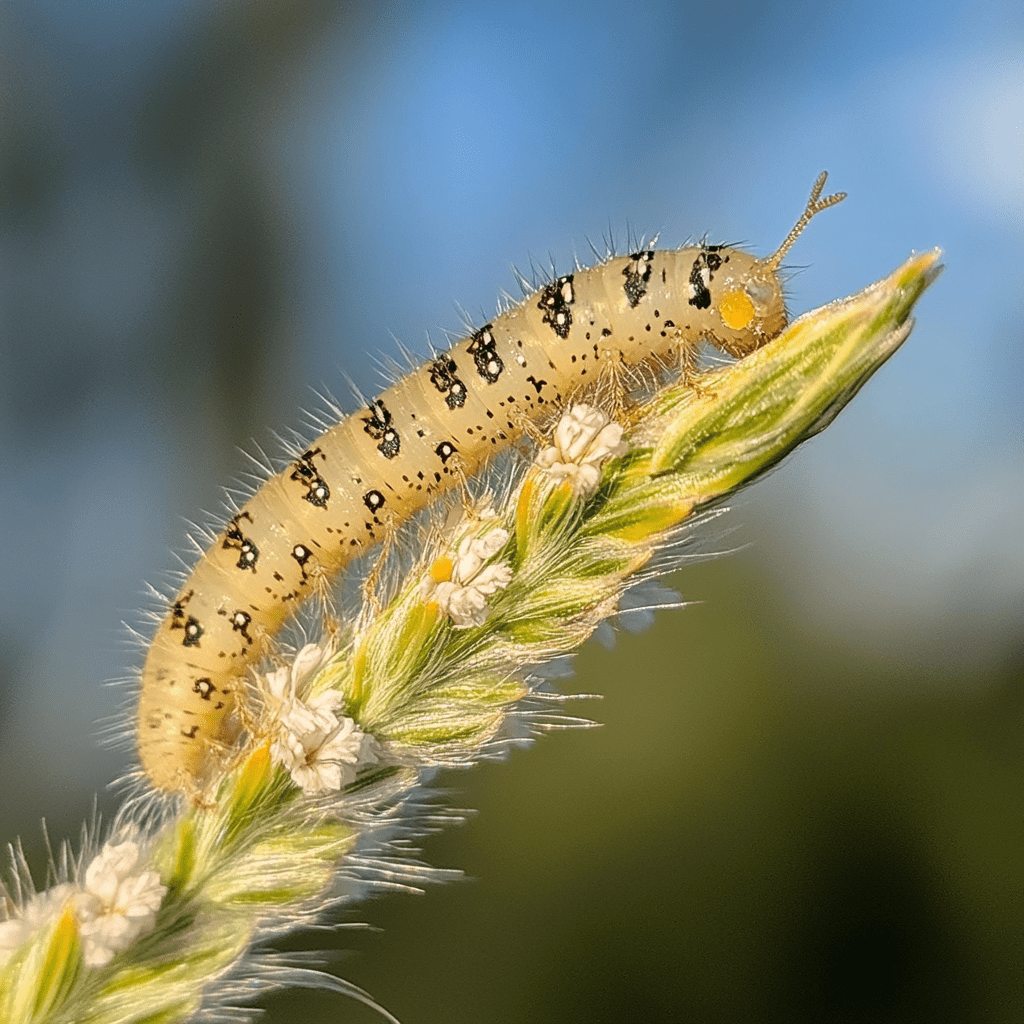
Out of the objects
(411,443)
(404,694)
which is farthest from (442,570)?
(411,443)

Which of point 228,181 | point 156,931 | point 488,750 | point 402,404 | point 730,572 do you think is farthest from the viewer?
point 228,181

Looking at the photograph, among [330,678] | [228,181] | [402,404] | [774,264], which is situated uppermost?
[228,181]

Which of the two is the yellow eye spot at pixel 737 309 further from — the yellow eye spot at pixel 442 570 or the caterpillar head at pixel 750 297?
the yellow eye spot at pixel 442 570

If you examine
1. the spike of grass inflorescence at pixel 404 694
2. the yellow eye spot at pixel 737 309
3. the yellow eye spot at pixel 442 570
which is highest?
the yellow eye spot at pixel 737 309

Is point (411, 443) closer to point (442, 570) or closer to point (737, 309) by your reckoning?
point (737, 309)

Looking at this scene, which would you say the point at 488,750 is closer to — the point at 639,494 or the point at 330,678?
the point at 330,678

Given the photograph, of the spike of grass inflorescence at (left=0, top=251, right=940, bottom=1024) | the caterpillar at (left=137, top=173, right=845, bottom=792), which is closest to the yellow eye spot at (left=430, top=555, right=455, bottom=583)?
the spike of grass inflorescence at (left=0, top=251, right=940, bottom=1024)

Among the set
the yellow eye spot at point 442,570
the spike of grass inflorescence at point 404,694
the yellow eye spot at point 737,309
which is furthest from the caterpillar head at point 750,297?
the yellow eye spot at point 442,570

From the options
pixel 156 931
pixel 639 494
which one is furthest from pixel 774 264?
pixel 156 931
